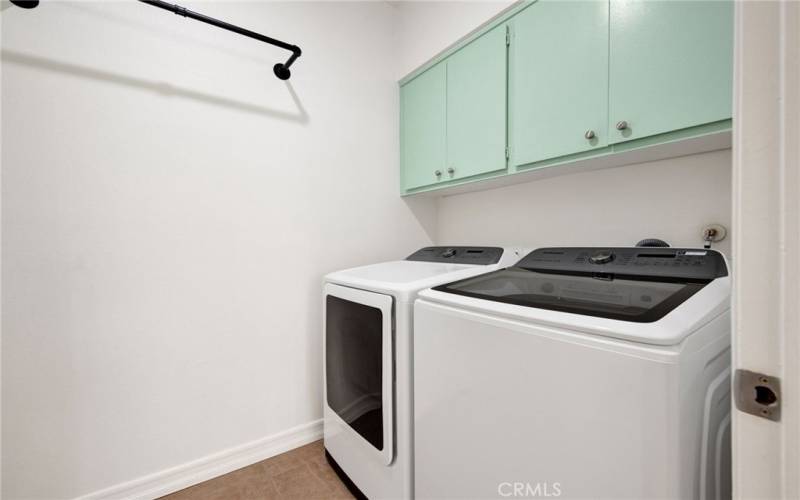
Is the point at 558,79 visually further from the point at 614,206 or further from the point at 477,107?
the point at 614,206

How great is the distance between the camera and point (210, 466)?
149 centimetres

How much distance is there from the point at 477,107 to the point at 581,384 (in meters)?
1.36

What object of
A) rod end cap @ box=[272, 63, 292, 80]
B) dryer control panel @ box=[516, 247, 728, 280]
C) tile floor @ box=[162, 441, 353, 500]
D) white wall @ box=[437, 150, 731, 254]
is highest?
rod end cap @ box=[272, 63, 292, 80]

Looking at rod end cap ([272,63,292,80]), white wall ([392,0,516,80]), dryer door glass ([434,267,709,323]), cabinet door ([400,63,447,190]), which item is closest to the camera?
dryer door glass ([434,267,709,323])

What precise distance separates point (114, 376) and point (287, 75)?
1608 millimetres

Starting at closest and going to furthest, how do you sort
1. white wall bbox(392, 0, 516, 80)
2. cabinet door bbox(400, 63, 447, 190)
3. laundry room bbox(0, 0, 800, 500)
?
laundry room bbox(0, 0, 800, 500)
white wall bbox(392, 0, 516, 80)
cabinet door bbox(400, 63, 447, 190)

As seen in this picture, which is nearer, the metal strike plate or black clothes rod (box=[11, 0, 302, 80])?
the metal strike plate

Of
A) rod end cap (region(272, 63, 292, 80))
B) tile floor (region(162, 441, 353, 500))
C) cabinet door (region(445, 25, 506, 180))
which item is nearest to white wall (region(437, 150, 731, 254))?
cabinet door (region(445, 25, 506, 180))

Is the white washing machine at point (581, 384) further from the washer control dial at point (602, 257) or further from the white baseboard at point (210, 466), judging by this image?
the white baseboard at point (210, 466)

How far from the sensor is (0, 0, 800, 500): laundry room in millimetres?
565

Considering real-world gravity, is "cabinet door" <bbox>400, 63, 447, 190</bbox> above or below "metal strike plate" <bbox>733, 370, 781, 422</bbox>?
above

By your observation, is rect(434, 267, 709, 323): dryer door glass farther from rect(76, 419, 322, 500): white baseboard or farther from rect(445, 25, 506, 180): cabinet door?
rect(76, 419, 322, 500): white baseboard

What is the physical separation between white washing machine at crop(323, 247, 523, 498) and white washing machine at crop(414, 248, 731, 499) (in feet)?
0.20

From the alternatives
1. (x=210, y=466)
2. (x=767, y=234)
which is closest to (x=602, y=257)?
(x=767, y=234)
